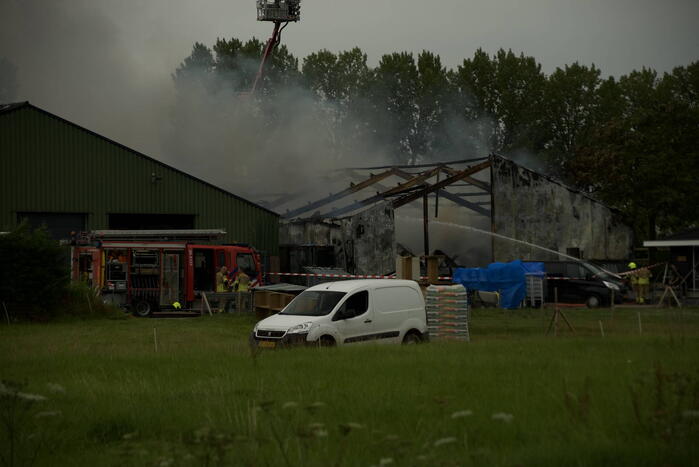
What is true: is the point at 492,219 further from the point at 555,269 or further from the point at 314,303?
the point at 314,303

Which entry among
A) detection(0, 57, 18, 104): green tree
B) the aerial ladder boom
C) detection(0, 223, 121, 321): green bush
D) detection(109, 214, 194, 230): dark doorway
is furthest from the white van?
detection(0, 57, 18, 104): green tree

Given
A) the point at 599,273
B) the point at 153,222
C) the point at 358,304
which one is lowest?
the point at 358,304

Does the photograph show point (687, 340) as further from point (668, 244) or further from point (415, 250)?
point (415, 250)

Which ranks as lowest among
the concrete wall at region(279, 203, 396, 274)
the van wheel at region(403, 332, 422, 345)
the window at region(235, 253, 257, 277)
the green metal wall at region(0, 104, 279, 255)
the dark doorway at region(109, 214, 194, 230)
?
the van wheel at region(403, 332, 422, 345)

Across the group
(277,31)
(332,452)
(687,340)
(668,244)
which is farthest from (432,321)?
(277,31)

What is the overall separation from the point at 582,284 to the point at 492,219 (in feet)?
30.6

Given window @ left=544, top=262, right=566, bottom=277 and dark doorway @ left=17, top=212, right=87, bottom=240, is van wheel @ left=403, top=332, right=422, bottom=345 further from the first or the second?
dark doorway @ left=17, top=212, right=87, bottom=240

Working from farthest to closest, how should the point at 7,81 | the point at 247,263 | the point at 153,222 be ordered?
the point at 7,81
the point at 153,222
the point at 247,263

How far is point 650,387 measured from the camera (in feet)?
29.7

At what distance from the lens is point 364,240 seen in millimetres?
38375

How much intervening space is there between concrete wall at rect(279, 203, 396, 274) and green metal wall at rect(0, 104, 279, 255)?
2962mm

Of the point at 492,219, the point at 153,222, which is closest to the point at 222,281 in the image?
the point at 153,222

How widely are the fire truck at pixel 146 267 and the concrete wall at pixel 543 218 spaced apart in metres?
15.8

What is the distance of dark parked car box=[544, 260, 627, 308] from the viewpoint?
31.7m
